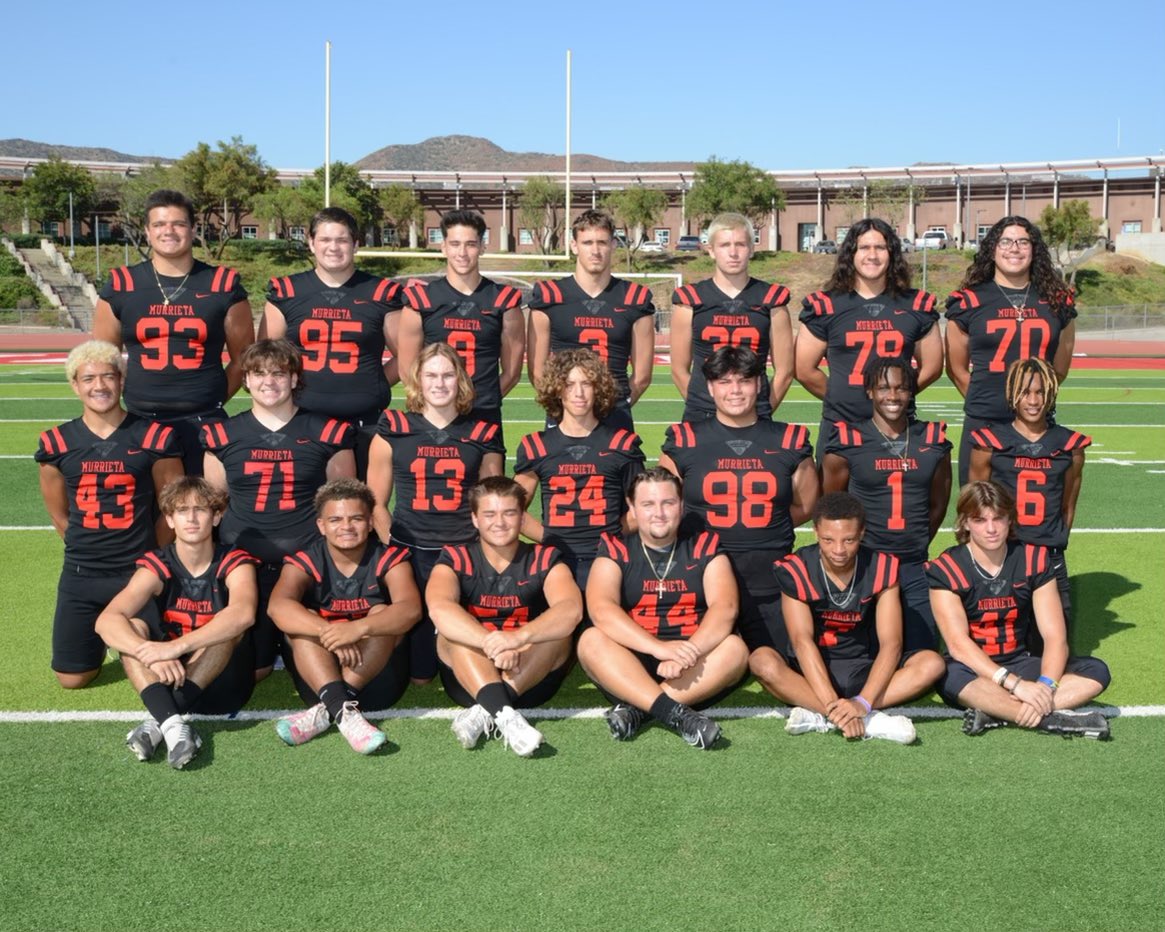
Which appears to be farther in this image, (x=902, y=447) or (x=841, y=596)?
(x=902, y=447)

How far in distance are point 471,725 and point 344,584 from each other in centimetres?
82

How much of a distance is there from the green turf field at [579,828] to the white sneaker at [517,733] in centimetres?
5

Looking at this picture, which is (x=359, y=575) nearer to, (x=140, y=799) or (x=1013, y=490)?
(x=140, y=799)

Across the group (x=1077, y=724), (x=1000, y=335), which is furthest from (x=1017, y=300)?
(x=1077, y=724)

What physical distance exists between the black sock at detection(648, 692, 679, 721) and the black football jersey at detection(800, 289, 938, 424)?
179cm

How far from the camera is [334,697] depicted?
427 centimetres

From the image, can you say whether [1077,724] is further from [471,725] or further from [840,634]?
[471,725]

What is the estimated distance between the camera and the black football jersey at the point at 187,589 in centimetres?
445

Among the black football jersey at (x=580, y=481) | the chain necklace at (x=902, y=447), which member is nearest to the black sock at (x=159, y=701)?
the black football jersey at (x=580, y=481)

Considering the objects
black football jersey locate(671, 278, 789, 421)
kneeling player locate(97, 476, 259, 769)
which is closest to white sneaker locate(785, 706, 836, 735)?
black football jersey locate(671, 278, 789, 421)

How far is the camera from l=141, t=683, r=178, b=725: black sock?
4105 mm

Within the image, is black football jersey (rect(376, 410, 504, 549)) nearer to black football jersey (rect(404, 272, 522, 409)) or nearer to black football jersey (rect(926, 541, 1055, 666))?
black football jersey (rect(404, 272, 522, 409))

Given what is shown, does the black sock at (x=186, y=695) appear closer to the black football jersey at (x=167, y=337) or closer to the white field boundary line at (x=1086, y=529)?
the black football jersey at (x=167, y=337)

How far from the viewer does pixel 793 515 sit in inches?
196
